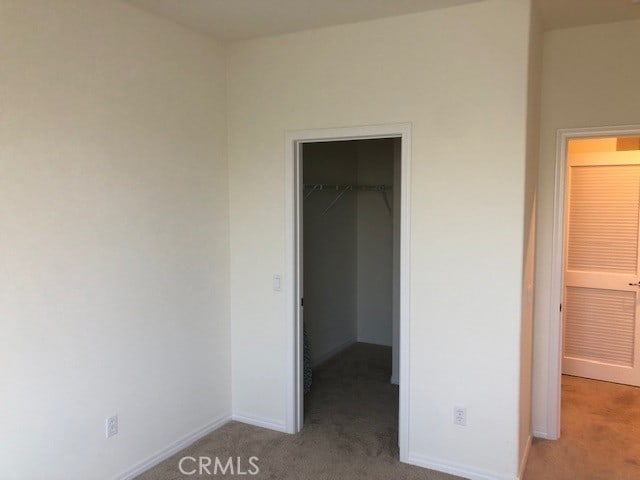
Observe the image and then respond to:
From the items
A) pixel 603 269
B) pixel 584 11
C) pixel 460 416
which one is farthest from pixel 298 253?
pixel 603 269

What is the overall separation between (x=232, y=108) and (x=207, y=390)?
6.26 feet

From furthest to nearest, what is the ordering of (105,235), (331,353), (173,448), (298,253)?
(331,353) < (298,253) < (173,448) < (105,235)

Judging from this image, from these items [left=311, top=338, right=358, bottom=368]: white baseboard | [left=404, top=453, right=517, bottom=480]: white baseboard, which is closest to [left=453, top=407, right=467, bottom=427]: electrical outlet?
[left=404, top=453, right=517, bottom=480]: white baseboard

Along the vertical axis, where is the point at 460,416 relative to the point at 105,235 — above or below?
below

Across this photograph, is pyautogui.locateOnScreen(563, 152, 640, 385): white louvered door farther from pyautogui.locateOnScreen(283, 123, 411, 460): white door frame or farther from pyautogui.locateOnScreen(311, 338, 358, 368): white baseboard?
pyautogui.locateOnScreen(283, 123, 411, 460): white door frame

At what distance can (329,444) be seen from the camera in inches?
130

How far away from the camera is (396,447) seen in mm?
3258

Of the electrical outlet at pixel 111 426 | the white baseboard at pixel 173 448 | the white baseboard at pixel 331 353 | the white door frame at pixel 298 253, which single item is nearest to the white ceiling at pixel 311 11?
the white door frame at pixel 298 253

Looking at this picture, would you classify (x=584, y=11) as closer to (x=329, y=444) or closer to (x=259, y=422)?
(x=329, y=444)

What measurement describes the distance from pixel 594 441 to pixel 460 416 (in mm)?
1155

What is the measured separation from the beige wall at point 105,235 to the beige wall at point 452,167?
0.67 m

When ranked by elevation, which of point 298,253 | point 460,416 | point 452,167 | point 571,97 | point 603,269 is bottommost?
point 460,416

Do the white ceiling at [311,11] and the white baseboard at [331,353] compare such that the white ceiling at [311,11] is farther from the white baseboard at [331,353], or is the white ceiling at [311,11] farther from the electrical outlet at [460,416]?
the white baseboard at [331,353]

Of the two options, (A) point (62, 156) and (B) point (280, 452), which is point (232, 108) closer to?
(A) point (62, 156)
